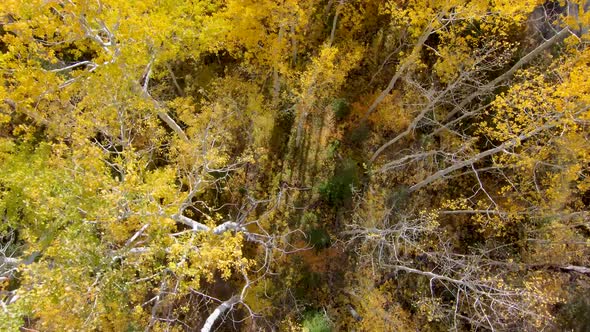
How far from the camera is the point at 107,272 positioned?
773 centimetres

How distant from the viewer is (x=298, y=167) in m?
14.8

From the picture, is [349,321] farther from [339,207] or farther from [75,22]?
[75,22]

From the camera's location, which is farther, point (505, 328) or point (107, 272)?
point (505, 328)

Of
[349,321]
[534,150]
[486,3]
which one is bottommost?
[349,321]

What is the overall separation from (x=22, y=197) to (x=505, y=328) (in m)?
15.3

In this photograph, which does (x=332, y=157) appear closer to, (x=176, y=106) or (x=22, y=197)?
(x=176, y=106)

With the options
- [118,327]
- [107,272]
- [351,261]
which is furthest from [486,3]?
[118,327]

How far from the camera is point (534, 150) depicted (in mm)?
10812

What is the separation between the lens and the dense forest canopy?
8.87m

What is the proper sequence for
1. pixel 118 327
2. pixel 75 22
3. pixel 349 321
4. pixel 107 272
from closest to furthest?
1. pixel 107 272
2. pixel 75 22
3. pixel 118 327
4. pixel 349 321

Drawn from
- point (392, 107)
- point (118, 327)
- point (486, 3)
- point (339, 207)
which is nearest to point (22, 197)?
point (118, 327)

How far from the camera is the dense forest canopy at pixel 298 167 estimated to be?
887cm

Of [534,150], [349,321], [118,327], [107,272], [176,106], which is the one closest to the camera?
[107,272]

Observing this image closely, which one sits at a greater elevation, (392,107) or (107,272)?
(107,272)
